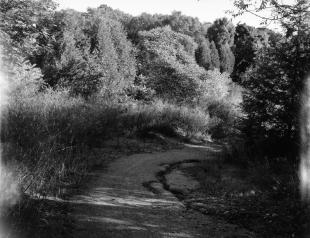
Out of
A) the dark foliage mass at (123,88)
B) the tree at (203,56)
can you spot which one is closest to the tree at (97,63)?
the dark foliage mass at (123,88)

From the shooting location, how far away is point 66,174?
7.70m

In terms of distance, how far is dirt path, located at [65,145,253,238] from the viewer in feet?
18.2

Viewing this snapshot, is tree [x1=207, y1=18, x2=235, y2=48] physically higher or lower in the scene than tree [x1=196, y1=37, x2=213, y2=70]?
higher

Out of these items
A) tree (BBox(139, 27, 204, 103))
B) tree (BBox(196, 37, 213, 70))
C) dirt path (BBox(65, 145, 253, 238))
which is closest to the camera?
dirt path (BBox(65, 145, 253, 238))

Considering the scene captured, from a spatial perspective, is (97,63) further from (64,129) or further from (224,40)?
(224,40)

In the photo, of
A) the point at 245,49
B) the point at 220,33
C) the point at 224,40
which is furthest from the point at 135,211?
the point at 220,33

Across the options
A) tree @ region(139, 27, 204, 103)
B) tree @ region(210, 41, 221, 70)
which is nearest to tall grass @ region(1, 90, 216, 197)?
tree @ region(139, 27, 204, 103)

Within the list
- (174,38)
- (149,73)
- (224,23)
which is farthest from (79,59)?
(224,23)

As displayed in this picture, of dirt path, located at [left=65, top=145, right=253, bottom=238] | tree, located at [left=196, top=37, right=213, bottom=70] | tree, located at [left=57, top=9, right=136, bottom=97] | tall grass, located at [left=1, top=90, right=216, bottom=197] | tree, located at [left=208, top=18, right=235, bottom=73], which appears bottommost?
dirt path, located at [left=65, top=145, right=253, bottom=238]

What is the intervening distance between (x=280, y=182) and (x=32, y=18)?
587cm

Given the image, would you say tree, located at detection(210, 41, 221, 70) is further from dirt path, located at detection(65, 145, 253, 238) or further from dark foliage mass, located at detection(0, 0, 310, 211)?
dirt path, located at detection(65, 145, 253, 238)

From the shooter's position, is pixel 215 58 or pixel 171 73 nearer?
pixel 171 73

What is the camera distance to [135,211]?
6473mm

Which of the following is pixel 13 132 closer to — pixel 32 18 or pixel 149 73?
pixel 32 18
